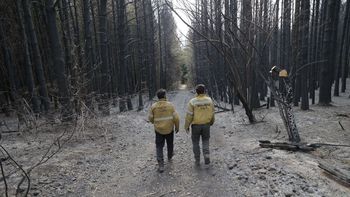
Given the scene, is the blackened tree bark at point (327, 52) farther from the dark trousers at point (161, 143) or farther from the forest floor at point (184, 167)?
the dark trousers at point (161, 143)

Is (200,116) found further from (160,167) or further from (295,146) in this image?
(295,146)

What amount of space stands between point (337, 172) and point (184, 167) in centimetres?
295

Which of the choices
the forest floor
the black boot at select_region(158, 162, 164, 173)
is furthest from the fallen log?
the black boot at select_region(158, 162, 164, 173)

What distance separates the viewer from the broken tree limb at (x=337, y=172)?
402cm

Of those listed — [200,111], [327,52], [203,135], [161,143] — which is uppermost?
[327,52]

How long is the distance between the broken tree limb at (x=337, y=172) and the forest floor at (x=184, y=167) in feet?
0.29

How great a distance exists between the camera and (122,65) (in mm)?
16016

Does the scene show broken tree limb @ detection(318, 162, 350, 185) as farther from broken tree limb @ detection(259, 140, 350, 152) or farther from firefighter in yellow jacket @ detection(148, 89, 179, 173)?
firefighter in yellow jacket @ detection(148, 89, 179, 173)

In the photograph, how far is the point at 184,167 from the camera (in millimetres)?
5742

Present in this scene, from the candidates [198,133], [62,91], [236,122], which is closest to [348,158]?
[198,133]

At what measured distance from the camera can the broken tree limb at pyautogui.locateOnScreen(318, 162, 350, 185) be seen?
4021mm

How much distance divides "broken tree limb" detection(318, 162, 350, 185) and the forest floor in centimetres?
9

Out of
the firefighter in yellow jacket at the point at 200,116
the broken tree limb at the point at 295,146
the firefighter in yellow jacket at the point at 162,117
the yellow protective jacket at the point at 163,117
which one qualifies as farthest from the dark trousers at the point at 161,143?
the broken tree limb at the point at 295,146

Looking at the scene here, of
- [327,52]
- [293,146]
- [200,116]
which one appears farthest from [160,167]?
[327,52]
